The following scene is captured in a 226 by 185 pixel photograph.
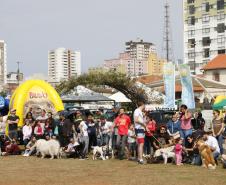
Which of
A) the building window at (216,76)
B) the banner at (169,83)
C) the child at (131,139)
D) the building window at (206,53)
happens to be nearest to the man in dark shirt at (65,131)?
the child at (131,139)

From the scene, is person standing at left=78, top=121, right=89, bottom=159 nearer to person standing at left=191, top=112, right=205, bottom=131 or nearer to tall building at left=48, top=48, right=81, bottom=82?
person standing at left=191, top=112, right=205, bottom=131

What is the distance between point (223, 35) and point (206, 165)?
82.9 m

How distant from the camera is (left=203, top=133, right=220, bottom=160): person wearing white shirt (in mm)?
14906

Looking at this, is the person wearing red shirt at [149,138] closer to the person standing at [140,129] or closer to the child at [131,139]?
the child at [131,139]

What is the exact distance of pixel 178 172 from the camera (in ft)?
44.7

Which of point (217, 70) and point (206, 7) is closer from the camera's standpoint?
point (217, 70)

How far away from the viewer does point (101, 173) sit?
13602mm

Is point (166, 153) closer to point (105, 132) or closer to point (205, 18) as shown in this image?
point (105, 132)

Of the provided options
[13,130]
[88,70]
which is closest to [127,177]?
[13,130]

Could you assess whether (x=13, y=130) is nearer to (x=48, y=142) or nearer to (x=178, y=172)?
(x=48, y=142)

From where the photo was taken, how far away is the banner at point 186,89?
27.0 meters

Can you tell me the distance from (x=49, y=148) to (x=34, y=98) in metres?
6.20

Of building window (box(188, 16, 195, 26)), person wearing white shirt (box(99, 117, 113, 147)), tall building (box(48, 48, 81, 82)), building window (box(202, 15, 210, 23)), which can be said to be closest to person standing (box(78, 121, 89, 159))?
person wearing white shirt (box(99, 117, 113, 147))

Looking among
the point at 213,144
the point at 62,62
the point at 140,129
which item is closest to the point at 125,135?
the point at 140,129
